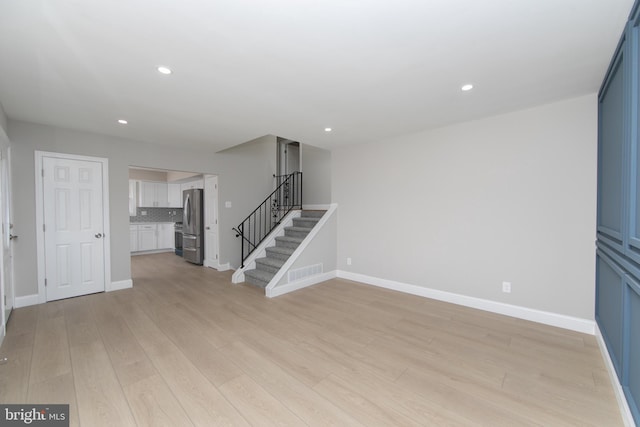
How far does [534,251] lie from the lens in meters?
3.09

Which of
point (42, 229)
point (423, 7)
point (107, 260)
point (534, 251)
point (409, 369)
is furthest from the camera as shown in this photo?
point (107, 260)

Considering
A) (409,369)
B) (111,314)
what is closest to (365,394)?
(409,369)

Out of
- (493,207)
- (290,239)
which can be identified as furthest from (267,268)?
(493,207)

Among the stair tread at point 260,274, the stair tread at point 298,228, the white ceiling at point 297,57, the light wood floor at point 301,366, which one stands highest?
the white ceiling at point 297,57

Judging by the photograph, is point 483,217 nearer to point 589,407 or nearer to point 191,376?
point 589,407

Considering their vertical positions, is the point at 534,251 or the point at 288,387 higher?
the point at 534,251

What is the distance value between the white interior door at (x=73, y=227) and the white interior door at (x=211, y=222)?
1.98 metres

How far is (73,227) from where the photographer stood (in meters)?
3.98

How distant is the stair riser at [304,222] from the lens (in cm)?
544

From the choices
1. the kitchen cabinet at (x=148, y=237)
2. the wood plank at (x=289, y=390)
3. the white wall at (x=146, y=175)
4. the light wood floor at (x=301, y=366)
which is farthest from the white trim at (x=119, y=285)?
the white wall at (x=146, y=175)

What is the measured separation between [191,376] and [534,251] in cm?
378

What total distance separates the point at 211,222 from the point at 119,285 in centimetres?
209

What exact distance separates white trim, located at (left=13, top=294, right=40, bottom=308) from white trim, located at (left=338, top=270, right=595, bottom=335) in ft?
16.2

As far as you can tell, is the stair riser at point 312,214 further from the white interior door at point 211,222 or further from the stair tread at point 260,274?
the white interior door at point 211,222
